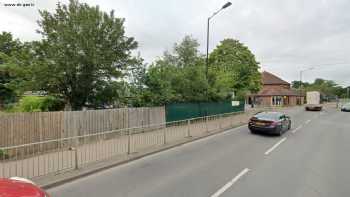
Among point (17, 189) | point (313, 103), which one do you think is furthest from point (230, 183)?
point (313, 103)

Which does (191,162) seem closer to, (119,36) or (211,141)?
(211,141)

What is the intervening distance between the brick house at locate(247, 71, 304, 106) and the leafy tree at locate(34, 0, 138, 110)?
48607mm

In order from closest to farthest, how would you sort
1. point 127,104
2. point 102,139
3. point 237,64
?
1. point 102,139
2. point 127,104
3. point 237,64

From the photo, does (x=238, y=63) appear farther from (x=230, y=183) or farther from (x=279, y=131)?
(x=230, y=183)

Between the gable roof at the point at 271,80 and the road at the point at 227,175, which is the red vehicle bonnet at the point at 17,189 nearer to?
the road at the point at 227,175

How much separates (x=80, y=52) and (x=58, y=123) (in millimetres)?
5404

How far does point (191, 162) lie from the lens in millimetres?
8453

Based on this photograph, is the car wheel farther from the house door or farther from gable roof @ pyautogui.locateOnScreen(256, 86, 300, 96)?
the house door

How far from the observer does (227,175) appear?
6.97m

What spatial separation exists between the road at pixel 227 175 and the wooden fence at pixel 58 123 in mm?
4155

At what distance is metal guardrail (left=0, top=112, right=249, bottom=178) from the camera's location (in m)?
7.06

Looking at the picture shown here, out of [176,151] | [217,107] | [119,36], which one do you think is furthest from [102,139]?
[217,107]

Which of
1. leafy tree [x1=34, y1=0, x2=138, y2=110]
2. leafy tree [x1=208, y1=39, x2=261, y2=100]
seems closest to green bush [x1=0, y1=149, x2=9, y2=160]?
leafy tree [x1=34, y1=0, x2=138, y2=110]

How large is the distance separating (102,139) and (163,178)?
3976 millimetres
